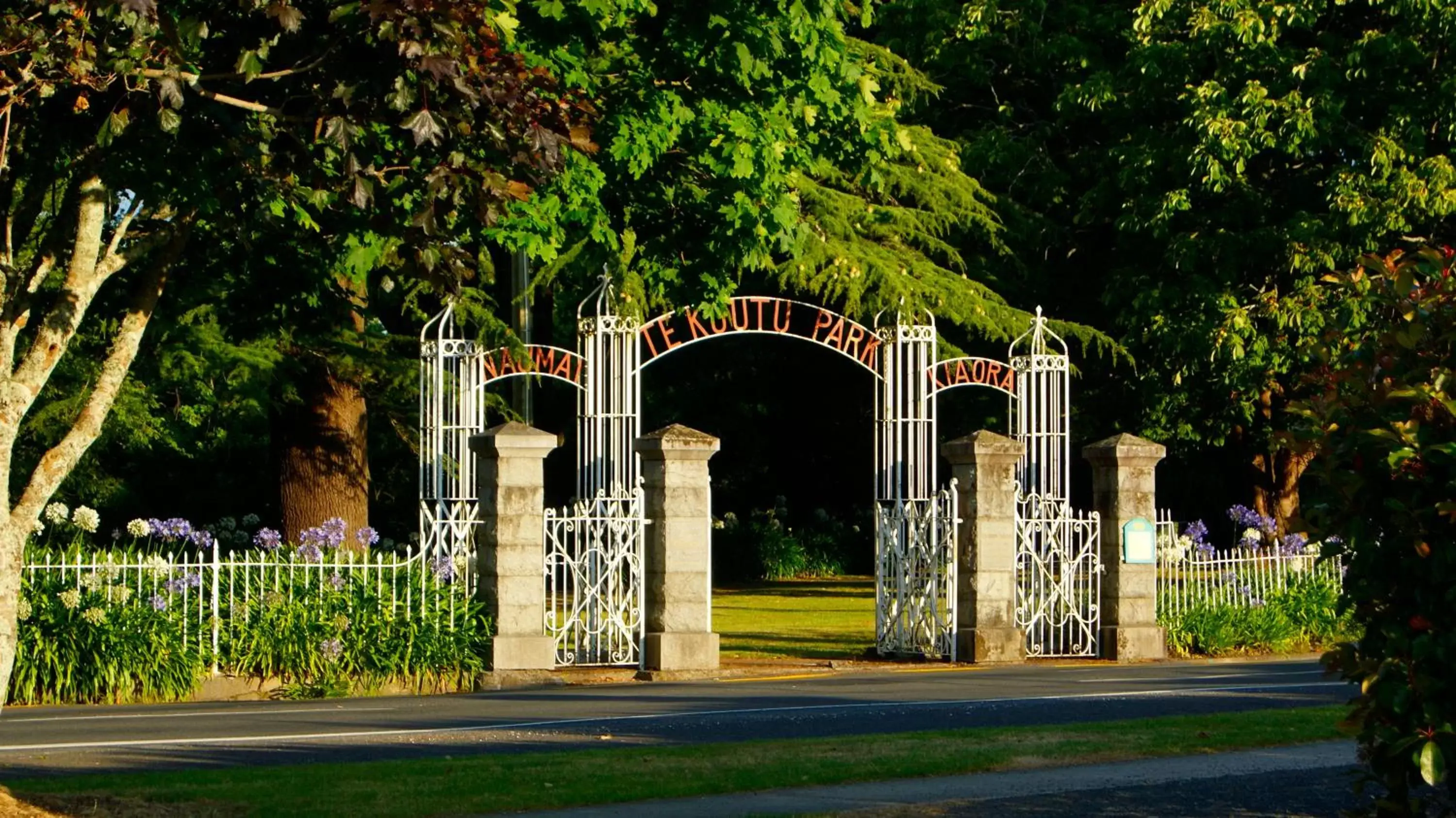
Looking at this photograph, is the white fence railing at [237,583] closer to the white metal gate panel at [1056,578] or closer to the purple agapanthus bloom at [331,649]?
the purple agapanthus bloom at [331,649]

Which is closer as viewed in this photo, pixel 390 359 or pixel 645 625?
pixel 645 625

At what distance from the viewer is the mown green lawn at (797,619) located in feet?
74.1

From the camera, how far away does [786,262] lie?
28172 millimetres

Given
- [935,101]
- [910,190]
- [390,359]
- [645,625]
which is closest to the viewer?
[645,625]

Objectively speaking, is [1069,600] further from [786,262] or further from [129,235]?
[129,235]

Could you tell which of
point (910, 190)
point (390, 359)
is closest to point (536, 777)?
point (390, 359)

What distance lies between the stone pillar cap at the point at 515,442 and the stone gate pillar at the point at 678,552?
112 cm

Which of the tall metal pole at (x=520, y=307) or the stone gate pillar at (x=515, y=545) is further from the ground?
the tall metal pole at (x=520, y=307)

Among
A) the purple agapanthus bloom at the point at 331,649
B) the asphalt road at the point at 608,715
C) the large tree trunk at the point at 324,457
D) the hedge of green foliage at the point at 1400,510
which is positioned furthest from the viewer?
the large tree trunk at the point at 324,457

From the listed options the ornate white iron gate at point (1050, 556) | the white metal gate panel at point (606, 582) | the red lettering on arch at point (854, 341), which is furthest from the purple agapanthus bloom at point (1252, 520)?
the white metal gate panel at point (606, 582)

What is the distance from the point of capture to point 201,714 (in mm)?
15461

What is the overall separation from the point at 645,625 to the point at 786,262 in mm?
10292

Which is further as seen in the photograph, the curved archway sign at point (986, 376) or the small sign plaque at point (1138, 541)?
the curved archway sign at point (986, 376)

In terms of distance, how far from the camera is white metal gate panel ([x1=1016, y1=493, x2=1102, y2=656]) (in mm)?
20875
